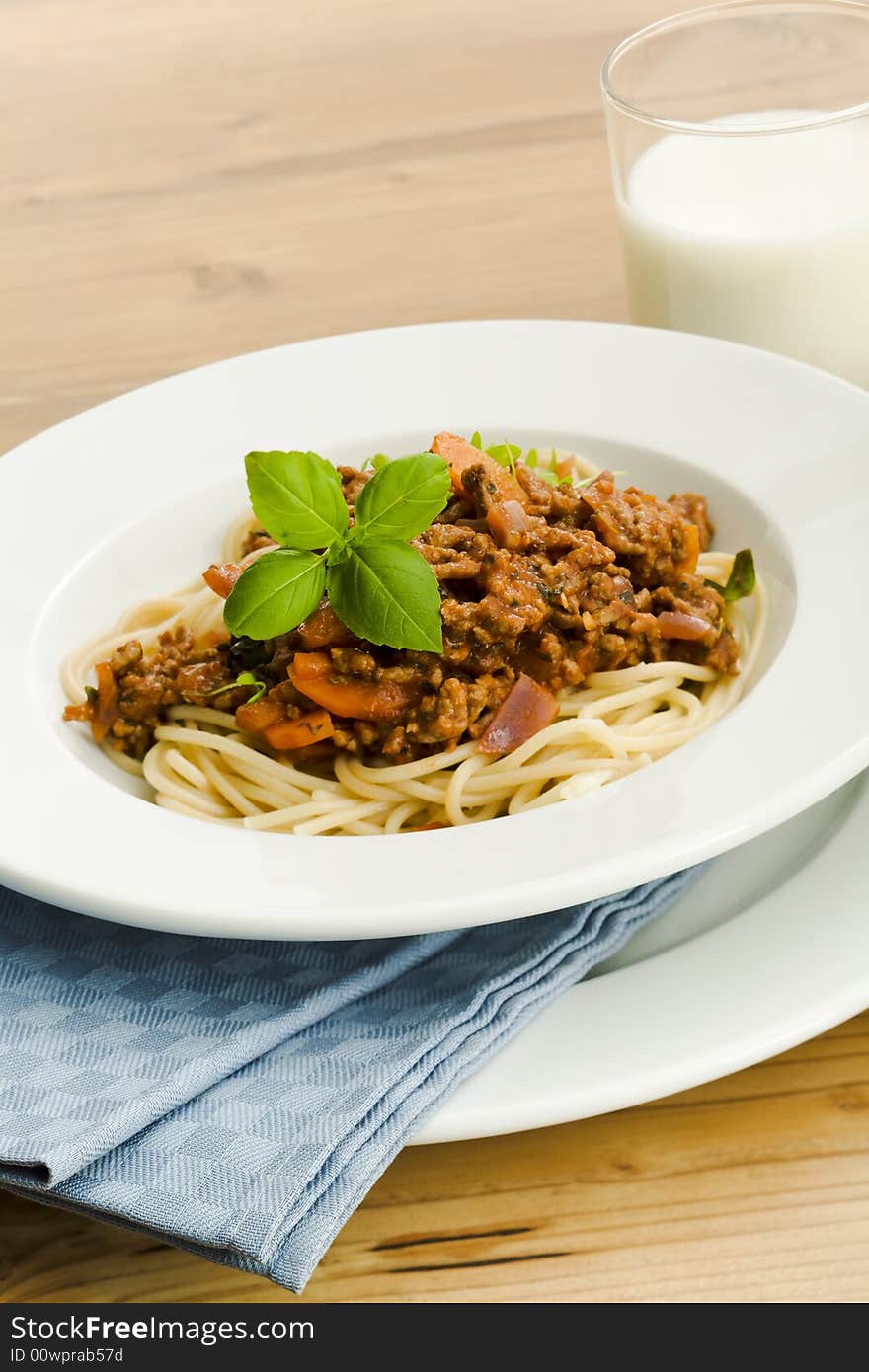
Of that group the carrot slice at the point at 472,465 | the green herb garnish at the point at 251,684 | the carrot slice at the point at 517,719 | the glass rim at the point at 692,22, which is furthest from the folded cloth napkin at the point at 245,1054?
the glass rim at the point at 692,22

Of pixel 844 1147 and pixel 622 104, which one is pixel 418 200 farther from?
pixel 844 1147

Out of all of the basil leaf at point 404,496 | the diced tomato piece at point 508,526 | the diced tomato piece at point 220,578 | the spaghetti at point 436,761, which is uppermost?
the basil leaf at point 404,496

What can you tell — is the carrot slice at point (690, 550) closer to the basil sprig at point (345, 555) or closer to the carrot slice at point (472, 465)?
the carrot slice at point (472, 465)

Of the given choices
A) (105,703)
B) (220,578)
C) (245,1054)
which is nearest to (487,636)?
(220,578)

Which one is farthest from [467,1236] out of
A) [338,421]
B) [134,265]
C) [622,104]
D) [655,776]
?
[134,265]

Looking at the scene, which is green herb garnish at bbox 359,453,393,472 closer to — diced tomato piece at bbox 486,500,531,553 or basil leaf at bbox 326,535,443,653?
diced tomato piece at bbox 486,500,531,553

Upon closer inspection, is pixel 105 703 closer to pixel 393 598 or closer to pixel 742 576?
pixel 393 598
